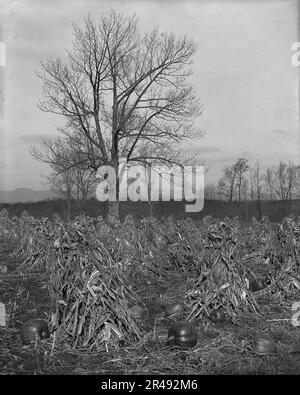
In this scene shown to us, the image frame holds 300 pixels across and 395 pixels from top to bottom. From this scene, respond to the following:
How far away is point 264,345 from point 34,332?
2120mm

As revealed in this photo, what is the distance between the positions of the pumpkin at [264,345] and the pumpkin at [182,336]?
0.56 metres

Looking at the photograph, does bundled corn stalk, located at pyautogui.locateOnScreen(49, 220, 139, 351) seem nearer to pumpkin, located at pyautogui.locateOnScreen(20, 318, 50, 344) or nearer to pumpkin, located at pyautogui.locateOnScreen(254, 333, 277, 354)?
pumpkin, located at pyautogui.locateOnScreen(20, 318, 50, 344)

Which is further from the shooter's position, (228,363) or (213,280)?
(213,280)

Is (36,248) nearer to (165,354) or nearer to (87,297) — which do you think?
(87,297)

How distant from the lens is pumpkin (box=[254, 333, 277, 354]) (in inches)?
177

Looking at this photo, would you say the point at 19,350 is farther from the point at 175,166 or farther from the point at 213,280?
the point at 175,166

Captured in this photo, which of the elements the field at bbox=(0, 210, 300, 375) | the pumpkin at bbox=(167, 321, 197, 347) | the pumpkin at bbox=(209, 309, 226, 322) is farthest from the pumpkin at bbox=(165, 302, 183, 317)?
the pumpkin at bbox=(167, 321, 197, 347)

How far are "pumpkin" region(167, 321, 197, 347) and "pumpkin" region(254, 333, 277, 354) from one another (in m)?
0.56

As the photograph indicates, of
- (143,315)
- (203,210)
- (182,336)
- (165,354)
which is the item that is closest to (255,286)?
(143,315)

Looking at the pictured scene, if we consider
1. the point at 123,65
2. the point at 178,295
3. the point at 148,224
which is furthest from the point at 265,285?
the point at 123,65

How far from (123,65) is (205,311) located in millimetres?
25580

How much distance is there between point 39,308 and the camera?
20.1 ft

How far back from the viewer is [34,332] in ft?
15.3

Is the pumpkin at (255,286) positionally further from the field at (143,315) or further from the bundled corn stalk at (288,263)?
the bundled corn stalk at (288,263)
